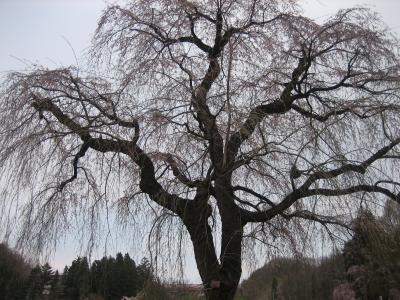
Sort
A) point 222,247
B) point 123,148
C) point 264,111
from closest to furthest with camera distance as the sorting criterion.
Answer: point 123,148
point 264,111
point 222,247

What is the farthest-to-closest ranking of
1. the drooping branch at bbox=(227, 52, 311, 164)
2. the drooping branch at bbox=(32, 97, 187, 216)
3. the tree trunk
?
the tree trunk
the drooping branch at bbox=(32, 97, 187, 216)
the drooping branch at bbox=(227, 52, 311, 164)

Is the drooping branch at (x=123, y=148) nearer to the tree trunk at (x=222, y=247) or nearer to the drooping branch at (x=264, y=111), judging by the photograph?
the tree trunk at (x=222, y=247)

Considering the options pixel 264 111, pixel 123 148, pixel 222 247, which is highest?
pixel 264 111

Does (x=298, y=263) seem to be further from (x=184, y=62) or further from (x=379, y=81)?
(x=184, y=62)

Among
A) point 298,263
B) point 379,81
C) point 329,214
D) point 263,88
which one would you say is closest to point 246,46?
point 263,88

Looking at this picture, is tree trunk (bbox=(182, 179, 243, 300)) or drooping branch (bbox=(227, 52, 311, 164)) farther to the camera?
tree trunk (bbox=(182, 179, 243, 300))

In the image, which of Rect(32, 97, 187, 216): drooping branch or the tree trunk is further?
the tree trunk

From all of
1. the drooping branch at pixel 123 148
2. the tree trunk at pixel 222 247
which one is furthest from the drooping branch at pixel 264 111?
the drooping branch at pixel 123 148

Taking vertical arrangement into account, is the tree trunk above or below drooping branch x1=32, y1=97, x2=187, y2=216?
below

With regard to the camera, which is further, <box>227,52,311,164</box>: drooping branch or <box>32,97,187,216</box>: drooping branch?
<box>32,97,187,216</box>: drooping branch

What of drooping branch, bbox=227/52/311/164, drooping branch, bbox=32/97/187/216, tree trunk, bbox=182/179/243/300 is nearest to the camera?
drooping branch, bbox=227/52/311/164

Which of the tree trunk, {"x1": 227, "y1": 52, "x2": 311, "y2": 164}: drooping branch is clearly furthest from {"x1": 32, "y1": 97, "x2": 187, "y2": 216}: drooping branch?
{"x1": 227, "y1": 52, "x2": 311, "y2": 164}: drooping branch

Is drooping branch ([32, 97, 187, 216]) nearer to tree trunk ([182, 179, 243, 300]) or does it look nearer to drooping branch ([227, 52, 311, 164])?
tree trunk ([182, 179, 243, 300])

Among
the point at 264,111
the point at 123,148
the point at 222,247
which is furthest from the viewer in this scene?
the point at 222,247
